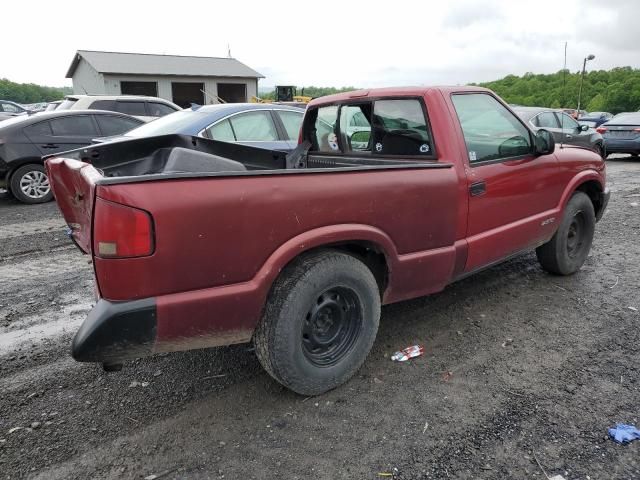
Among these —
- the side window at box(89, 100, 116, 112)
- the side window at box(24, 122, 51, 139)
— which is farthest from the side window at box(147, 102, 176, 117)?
the side window at box(24, 122, 51, 139)

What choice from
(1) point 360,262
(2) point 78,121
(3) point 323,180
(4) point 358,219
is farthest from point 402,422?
(2) point 78,121

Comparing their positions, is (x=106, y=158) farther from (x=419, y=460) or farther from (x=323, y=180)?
(x=419, y=460)

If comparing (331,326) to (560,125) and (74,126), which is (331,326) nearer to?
(74,126)

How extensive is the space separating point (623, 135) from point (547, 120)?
4254 millimetres

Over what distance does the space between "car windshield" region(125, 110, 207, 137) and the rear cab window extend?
8.94 feet

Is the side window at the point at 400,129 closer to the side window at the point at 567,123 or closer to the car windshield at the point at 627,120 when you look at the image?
the side window at the point at 567,123

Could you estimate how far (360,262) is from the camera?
9.52 ft

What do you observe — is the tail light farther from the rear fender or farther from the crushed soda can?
the rear fender

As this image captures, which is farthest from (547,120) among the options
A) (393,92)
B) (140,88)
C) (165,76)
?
(140,88)

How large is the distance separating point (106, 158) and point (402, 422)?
2843mm

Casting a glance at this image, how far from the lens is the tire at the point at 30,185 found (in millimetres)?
8317

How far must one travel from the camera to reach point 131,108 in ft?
38.5

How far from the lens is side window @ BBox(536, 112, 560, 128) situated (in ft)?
38.1

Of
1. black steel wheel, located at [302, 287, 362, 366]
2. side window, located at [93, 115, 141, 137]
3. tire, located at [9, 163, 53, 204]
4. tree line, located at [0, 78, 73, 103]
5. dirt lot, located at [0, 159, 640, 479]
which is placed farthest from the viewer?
tree line, located at [0, 78, 73, 103]
